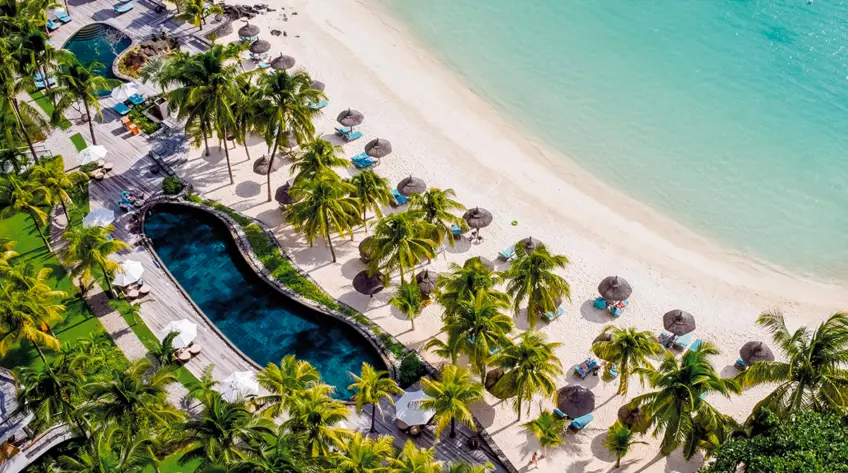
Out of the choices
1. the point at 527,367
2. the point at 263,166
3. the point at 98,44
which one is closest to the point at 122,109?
the point at 98,44

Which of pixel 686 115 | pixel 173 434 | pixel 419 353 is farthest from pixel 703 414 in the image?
pixel 686 115

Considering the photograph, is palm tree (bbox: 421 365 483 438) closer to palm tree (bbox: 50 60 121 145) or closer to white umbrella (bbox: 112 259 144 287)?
white umbrella (bbox: 112 259 144 287)

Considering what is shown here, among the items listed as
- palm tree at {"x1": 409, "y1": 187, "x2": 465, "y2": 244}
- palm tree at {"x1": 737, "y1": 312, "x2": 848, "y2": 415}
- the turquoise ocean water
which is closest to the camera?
palm tree at {"x1": 737, "y1": 312, "x2": 848, "y2": 415}

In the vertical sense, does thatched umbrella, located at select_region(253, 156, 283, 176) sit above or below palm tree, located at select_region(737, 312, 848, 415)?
below

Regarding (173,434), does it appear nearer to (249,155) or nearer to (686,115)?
(249,155)

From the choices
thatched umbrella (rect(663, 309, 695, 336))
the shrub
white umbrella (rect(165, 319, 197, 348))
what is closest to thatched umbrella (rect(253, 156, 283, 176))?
the shrub

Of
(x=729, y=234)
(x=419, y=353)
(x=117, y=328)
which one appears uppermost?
(x=729, y=234)
